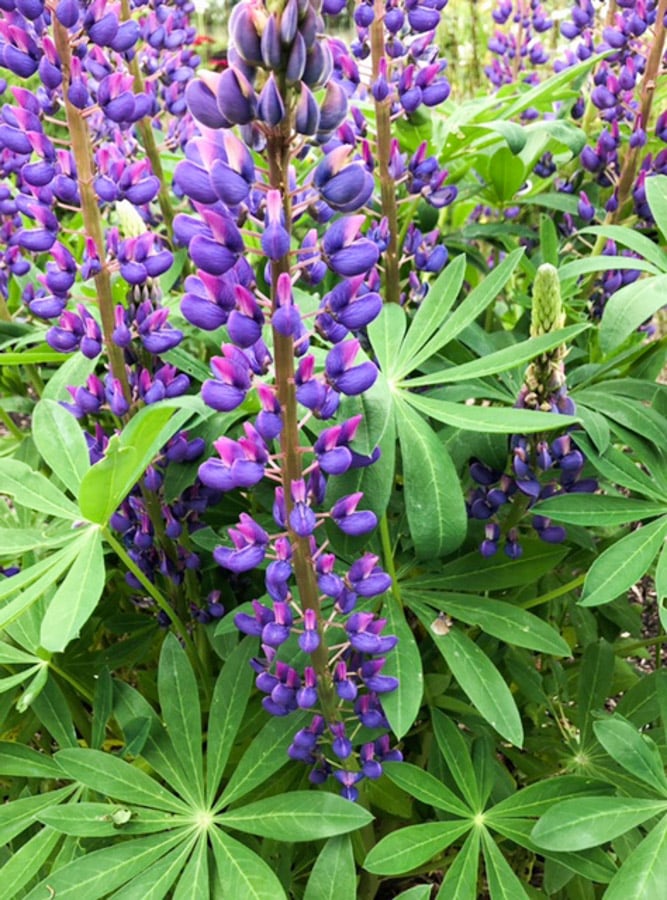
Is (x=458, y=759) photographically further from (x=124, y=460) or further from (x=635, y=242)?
(x=635, y=242)

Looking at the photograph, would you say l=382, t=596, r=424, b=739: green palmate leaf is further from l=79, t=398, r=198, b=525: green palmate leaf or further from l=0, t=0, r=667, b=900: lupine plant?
l=79, t=398, r=198, b=525: green palmate leaf

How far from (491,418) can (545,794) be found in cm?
73

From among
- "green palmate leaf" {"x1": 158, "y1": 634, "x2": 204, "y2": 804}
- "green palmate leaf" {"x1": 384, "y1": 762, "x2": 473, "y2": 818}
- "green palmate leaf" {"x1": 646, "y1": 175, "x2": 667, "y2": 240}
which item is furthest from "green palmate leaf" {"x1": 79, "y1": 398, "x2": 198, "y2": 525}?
"green palmate leaf" {"x1": 646, "y1": 175, "x2": 667, "y2": 240}

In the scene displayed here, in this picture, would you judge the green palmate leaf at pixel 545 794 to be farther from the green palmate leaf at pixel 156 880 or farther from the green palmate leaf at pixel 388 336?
the green palmate leaf at pixel 388 336

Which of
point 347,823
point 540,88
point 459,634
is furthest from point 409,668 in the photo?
point 540,88

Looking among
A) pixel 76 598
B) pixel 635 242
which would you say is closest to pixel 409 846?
pixel 76 598

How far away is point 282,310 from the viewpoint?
1.08 meters

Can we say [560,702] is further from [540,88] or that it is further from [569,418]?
[540,88]

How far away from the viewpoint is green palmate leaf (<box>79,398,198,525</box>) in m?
1.28

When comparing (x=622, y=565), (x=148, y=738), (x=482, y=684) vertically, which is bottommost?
(x=148, y=738)

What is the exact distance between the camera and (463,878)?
56.5 inches

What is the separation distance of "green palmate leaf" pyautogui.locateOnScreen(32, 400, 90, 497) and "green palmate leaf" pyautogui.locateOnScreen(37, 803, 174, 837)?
56 centimetres

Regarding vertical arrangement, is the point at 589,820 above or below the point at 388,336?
below

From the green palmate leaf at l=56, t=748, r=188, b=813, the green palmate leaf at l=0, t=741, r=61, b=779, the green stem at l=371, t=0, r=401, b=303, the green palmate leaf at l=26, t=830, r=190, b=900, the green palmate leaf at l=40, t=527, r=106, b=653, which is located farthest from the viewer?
the green stem at l=371, t=0, r=401, b=303
